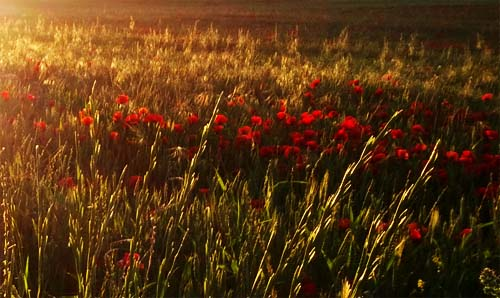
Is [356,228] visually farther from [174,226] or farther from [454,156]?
[454,156]

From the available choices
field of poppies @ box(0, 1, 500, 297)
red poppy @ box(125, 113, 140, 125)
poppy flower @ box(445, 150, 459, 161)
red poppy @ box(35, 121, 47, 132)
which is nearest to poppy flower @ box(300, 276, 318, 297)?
field of poppies @ box(0, 1, 500, 297)

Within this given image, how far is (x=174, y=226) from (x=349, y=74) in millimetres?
4400

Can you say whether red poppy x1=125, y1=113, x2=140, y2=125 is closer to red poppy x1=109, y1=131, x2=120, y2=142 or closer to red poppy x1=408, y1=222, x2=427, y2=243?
red poppy x1=109, y1=131, x2=120, y2=142

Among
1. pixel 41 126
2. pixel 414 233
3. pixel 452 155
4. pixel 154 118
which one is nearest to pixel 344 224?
pixel 414 233

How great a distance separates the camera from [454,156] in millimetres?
2615

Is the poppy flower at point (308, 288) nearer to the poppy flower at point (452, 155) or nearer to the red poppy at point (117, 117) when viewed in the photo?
the poppy flower at point (452, 155)

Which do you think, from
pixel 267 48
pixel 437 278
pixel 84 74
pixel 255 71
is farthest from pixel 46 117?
A: pixel 267 48

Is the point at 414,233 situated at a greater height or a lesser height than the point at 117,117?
lesser

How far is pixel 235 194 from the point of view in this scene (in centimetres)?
235

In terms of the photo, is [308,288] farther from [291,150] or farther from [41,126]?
[41,126]

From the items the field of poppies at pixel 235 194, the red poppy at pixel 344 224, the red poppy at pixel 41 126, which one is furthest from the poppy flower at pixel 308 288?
the red poppy at pixel 41 126

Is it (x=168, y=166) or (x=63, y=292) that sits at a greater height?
(x=168, y=166)

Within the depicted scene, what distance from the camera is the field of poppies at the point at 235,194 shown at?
1.64 metres

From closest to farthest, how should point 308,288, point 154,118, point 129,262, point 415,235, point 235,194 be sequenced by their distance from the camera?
point 129,262
point 308,288
point 415,235
point 235,194
point 154,118
